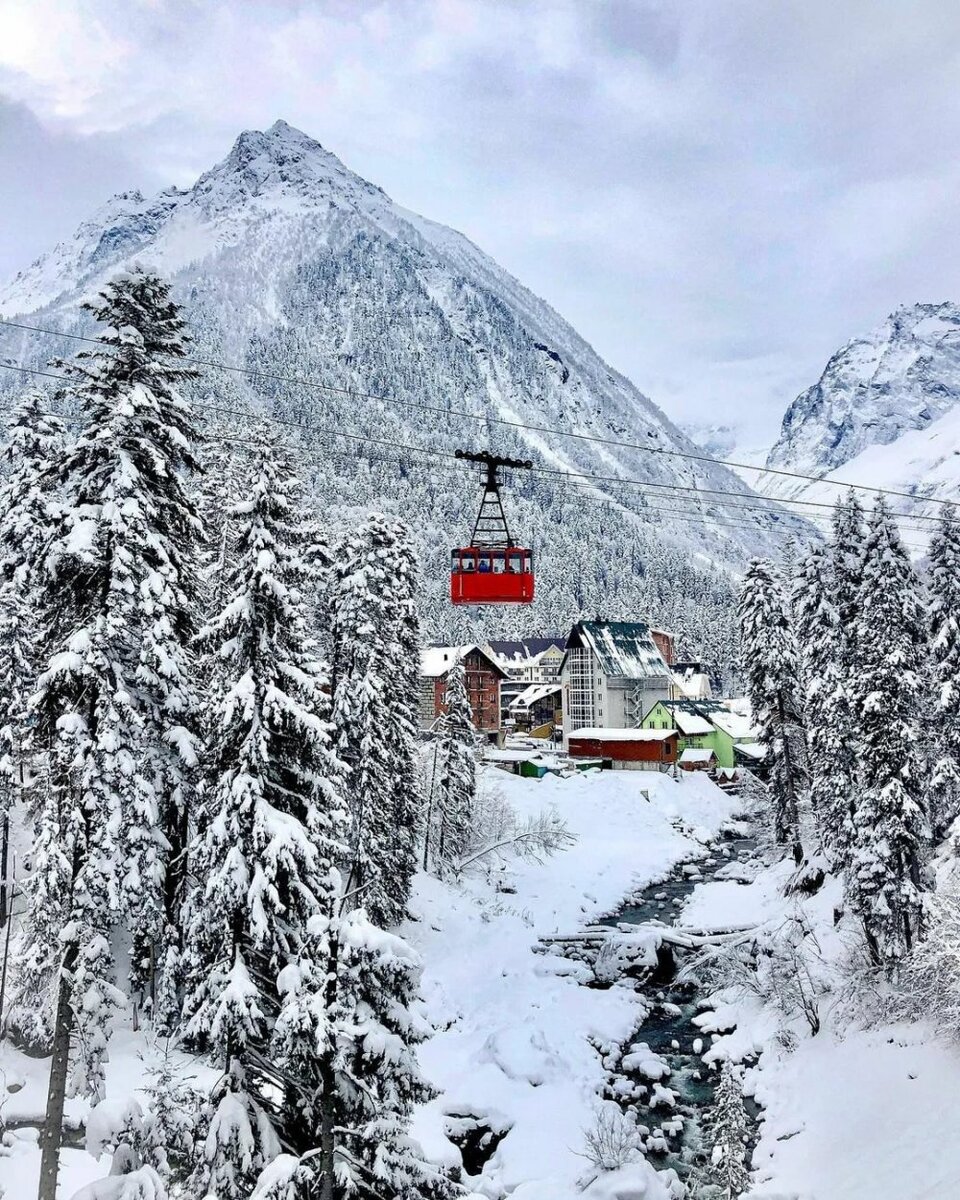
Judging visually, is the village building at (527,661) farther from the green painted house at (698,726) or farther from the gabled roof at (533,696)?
the green painted house at (698,726)

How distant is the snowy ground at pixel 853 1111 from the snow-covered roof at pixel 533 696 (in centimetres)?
8029

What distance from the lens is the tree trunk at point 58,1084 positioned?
1427 centimetres

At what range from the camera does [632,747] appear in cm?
7944

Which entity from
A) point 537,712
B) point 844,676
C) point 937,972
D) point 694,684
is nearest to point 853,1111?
point 937,972

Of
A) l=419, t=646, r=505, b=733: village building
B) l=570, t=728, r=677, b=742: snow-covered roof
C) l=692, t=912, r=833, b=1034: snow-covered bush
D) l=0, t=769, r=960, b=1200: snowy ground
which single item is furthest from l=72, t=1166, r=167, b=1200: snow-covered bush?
l=419, t=646, r=505, b=733: village building

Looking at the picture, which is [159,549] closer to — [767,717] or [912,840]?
[912,840]

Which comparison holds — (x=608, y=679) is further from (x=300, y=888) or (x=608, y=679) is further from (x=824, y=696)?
(x=300, y=888)

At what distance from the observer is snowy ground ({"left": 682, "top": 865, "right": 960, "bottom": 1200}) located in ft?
57.7

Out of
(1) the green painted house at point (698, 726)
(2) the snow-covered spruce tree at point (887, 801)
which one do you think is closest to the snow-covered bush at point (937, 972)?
(2) the snow-covered spruce tree at point (887, 801)

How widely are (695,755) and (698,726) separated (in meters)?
3.35

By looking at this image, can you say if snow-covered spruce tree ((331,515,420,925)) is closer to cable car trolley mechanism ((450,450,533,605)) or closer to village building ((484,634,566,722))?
cable car trolley mechanism ((450,450,533,605))

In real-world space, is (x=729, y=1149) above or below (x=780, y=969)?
above

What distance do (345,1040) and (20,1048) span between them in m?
21.8

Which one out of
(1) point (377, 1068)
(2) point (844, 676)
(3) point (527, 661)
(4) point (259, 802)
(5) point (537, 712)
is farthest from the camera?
(3) point (527, 661)
